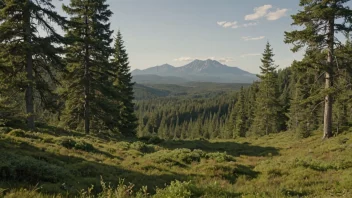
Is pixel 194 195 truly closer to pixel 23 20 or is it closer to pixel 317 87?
pixel 23 20

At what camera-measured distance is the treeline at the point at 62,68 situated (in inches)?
672

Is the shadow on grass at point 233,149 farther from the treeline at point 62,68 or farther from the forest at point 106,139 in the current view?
the treeline at point 62,68

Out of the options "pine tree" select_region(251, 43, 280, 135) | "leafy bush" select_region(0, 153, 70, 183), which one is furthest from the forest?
"pine tree" select_region(251, 43, 280, 135)

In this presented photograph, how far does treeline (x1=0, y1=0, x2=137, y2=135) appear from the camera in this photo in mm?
17062

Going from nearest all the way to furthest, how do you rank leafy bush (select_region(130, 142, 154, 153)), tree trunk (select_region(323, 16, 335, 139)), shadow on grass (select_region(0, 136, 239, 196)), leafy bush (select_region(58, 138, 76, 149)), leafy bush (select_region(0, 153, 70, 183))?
shadow on grass (select_region(0, 136, 239, 196))
leafy bush (select_region(0, 153, 70, 183))
leafy bush (select_region(58, 138, 76, 149))
leafy bush (select_region(130, 142, 154, 153))
tree trunk (select_region(323, 16, 335, 139))

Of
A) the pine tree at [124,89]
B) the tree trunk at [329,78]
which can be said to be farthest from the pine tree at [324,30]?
the pine tree at [124,89]

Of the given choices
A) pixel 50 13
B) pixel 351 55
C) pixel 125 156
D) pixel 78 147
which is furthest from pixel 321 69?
pixel 50 13

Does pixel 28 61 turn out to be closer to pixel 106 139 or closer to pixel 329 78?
pixel 106 139

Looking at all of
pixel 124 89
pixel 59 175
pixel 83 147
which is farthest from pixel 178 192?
pixel 124 89

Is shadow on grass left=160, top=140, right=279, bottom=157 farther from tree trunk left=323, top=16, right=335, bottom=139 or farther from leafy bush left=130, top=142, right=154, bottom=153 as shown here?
tree trunk left=323, top=16, right=335, bottom=139

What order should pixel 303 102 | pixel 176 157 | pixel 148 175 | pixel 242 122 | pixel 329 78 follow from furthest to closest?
pixel 242 122
pixel 303 102
pixel 329 78
pixel 176 157
pixel 148 175

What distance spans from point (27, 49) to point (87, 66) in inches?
318

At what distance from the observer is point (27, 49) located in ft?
56.3

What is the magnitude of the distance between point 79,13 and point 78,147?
50.5ft
